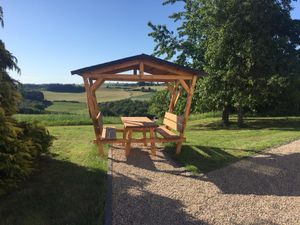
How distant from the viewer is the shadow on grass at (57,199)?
4883mm

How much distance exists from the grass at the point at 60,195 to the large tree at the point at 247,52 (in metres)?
10.1

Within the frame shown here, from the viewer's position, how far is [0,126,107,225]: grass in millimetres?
4902

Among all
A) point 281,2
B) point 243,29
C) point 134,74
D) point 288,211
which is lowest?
point 288,211

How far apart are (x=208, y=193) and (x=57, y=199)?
278cm

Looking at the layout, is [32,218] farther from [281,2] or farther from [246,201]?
[281,2]

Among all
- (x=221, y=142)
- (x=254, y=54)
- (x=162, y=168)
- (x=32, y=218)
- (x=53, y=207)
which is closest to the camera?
(x=32, y=218)

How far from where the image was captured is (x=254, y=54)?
612 inches

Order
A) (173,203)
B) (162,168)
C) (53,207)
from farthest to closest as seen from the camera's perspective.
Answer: (162,168), (173,203), (53,207)

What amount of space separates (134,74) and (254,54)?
27.8 feet

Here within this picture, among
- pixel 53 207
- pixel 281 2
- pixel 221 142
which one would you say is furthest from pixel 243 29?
pixel 53 207

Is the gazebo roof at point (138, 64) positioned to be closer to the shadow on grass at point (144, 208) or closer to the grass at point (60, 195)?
the grass at point (60, 195)

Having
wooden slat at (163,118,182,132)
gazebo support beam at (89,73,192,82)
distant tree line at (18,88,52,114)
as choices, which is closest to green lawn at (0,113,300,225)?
wooden slat at (163,118,182,132)

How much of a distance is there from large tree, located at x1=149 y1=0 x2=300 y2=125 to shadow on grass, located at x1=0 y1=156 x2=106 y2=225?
10934mm

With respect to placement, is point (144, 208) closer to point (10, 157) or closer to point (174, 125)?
point (10, 157)
